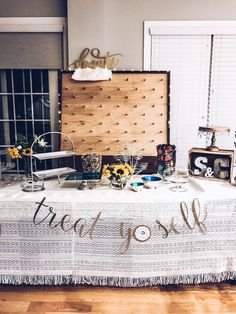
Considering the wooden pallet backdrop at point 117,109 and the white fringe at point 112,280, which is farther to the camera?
the wooden pallet backdrop at point 117,109

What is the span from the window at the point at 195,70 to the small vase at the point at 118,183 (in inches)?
52.9

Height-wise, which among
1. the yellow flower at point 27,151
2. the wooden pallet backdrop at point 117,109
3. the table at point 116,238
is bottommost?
the table at point 116,238

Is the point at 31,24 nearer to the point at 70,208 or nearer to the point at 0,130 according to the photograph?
the point at 0,130

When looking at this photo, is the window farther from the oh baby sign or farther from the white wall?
the oh baby sign

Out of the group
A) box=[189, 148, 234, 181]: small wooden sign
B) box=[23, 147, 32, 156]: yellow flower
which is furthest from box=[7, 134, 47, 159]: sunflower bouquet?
box=[189, 148, 234, 181]: small wooden sign

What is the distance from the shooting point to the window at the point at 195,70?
11.5ft

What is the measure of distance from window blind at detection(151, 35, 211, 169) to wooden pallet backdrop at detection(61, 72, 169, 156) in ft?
0.85

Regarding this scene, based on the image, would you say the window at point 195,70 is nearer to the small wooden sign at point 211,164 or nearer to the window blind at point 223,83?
the window blind at point 223,83

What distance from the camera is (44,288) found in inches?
98.7

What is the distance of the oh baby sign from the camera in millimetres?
2355

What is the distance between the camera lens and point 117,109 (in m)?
3.42

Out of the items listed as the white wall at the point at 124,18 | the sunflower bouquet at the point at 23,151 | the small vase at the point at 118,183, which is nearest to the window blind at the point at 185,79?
the white wall at the point at 124,18

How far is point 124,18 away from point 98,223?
2.31m

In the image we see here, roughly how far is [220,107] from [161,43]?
98cm
